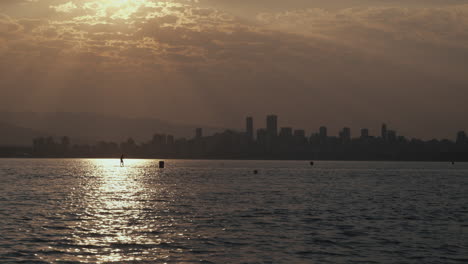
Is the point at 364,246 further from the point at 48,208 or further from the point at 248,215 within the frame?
the point at 48,208

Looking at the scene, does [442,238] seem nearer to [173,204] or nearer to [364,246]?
[364,246]

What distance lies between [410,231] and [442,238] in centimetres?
346

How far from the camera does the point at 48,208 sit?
53.5 meters

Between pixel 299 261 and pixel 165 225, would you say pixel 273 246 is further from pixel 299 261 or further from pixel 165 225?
pixel 165 225

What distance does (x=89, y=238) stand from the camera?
113ft

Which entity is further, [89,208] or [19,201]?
[19,201]

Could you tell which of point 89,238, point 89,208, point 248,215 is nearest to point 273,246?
point 89,238

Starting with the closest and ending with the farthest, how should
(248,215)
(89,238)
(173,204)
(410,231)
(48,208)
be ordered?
1. (89,238)
2. (410,231)
3. (248,215)
4. (48,208)
5. (173,204)

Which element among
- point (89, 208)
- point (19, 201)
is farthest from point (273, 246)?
point (19, 201)

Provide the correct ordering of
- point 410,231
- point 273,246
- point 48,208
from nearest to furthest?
1. point 273,246
2. point 410,231
3. point 48,208

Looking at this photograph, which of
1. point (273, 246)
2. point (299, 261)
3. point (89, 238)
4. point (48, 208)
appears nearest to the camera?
point (299, 261)

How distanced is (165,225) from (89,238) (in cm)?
784

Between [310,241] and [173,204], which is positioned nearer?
[310,241]

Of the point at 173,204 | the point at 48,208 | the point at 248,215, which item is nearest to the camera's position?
the point at 248,215
